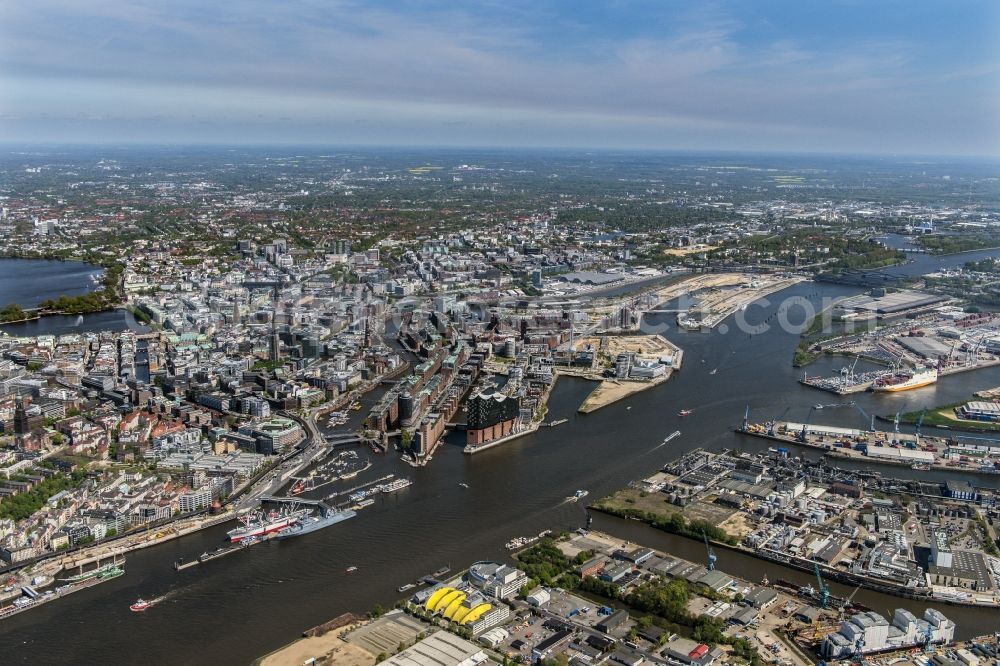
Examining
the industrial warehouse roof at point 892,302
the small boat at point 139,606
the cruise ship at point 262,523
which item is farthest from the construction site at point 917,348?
the small boat at point 139,606

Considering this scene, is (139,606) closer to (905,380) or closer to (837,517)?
(837,517)

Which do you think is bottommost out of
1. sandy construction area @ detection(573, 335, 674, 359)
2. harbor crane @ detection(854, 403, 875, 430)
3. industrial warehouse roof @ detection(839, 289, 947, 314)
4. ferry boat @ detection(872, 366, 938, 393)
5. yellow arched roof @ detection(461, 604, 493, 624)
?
yellow arched roof @ detection(461, 604, 493, 624)

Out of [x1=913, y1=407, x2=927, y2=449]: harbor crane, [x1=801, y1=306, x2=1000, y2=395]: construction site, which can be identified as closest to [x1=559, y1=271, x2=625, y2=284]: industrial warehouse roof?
[x1=801, y1=306, x2=1000, y2=395]: construction site

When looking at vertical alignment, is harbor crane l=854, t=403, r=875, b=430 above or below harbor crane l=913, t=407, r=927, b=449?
below

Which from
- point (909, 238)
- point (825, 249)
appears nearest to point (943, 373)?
point (825, 249)

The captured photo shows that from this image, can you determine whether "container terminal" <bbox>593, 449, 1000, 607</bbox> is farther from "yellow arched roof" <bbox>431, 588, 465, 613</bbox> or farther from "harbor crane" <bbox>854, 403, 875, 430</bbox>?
"yellow arched roof" <bbox>431, 588, 465, 613</bbox>

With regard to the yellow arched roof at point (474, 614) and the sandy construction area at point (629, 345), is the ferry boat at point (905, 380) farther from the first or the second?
the yellow arched roof at point (474, 614)

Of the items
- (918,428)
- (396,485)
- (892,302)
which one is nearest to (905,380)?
(918,428)

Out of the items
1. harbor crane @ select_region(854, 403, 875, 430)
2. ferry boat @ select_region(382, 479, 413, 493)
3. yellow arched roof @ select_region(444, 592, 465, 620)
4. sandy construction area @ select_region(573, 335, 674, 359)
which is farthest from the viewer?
sandy construction area @ select_region(573, 335, 674, 359)
